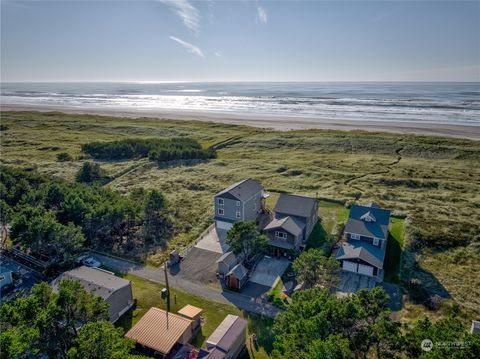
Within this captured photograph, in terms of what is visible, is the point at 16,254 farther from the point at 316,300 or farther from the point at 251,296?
the point at 316,300

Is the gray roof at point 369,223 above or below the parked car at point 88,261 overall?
above

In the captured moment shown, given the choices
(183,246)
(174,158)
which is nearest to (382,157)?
(174,158)

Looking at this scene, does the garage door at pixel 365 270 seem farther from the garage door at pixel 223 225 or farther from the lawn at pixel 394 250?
the garage door at pixel 223 225

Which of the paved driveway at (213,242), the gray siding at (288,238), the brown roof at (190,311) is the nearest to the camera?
the brown roof at (190,311)

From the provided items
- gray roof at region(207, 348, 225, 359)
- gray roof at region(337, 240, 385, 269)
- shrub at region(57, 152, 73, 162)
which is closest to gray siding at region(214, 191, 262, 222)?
gray roof at region(337, 240, 385, 269)

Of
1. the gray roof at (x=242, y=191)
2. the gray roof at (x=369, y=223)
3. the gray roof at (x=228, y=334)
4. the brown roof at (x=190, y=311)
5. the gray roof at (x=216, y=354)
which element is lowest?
the brown roof at (x=190, y=311)

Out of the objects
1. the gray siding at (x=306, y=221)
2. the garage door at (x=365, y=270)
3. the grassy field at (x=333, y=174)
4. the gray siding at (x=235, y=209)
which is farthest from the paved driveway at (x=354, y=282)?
the gray siding at (x=235, y=209)

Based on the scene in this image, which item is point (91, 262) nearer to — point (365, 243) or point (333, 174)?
point (365, 243)
